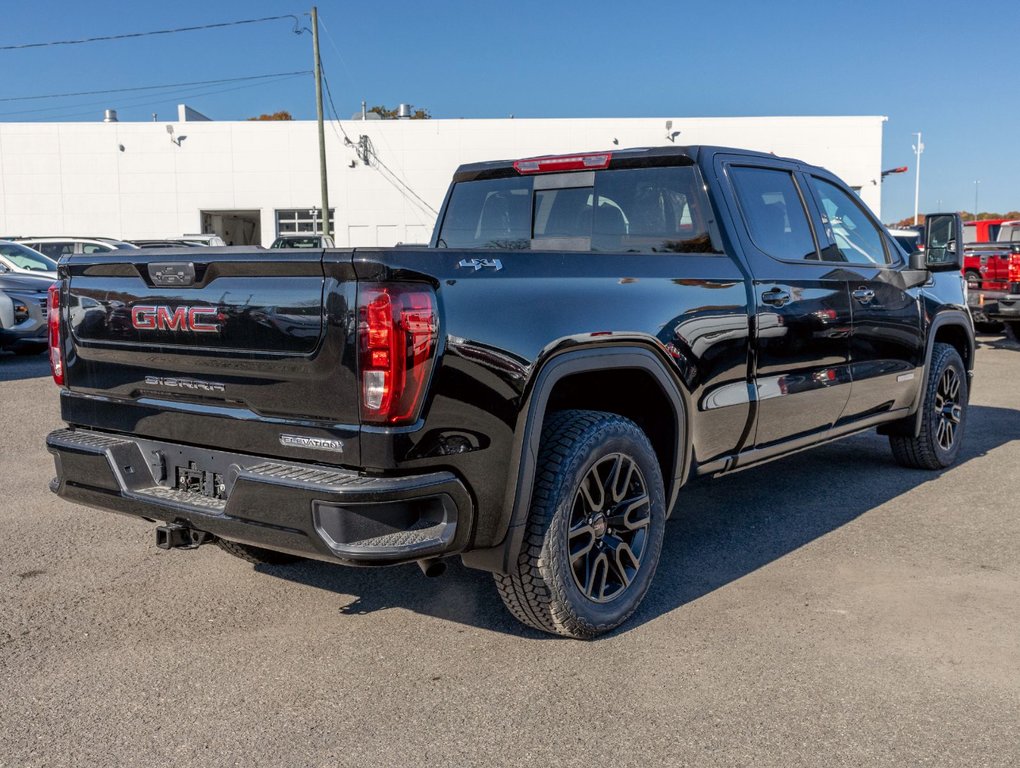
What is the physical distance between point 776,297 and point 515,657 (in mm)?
2092

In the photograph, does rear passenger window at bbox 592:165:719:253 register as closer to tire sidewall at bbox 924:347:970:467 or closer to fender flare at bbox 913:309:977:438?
fender flare at bbox 913:309:977:438

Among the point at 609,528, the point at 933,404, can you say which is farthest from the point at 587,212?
the point at 933,404

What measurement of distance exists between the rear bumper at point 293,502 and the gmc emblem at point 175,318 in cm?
41

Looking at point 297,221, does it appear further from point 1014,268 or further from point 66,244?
point 1014,268

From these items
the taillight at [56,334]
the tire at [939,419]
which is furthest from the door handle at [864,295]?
the taillight at [56,334]

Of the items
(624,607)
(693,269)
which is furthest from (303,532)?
(693,269)

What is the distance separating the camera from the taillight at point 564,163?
482cm

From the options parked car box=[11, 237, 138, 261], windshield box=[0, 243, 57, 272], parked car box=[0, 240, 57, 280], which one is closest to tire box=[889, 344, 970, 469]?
parked car box=[0, 240, 57, 280]

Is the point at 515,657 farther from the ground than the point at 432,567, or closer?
closer

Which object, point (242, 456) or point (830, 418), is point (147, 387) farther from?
point (830, 418)

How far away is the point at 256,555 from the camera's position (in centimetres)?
448

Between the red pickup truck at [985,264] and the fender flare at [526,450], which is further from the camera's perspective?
the red pickup truck at [985,264]

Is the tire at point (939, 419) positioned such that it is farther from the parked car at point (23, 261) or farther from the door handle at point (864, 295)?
the parked car at point (23, 261)

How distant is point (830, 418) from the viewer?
5.16 metres
